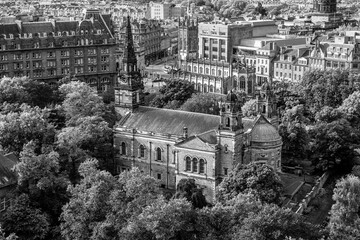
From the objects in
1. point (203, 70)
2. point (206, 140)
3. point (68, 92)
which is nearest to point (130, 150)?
point (206, 140)

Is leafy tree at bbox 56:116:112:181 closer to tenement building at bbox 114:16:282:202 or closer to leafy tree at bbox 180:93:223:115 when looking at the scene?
tenement building at bbox 114:16:282:202

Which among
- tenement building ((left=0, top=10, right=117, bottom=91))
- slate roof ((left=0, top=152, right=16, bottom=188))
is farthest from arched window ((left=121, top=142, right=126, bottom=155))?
tenement building ((left=0, top=10, right=117, bottom=91))

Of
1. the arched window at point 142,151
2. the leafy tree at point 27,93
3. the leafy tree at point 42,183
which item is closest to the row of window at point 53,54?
the leafy tree at point 27,93

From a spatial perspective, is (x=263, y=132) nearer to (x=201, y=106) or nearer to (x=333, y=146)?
(x=333, y=146)

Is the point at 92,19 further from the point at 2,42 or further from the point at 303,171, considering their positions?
the point at 303,171

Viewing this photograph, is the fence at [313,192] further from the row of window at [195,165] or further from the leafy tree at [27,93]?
the leafy tree at [27,93]

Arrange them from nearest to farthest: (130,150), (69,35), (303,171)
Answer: (130,150)
(303,171)
(69,35)
